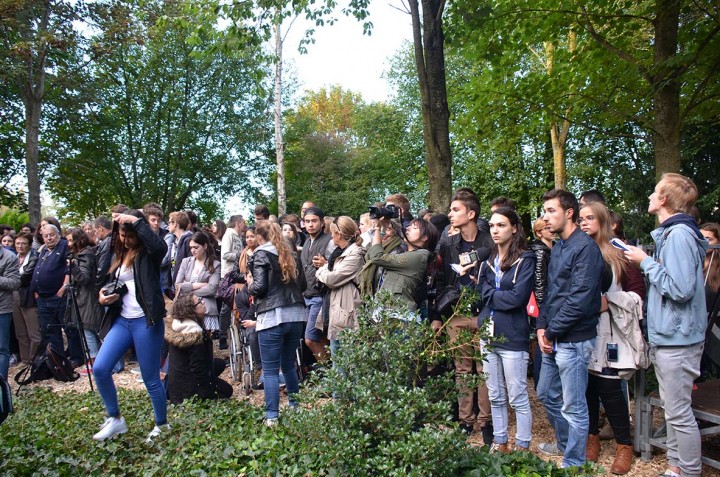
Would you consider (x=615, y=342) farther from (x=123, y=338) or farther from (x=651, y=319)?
(x=123, y=338)

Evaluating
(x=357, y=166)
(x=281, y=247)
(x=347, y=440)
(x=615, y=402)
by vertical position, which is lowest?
(x=615, y=402)

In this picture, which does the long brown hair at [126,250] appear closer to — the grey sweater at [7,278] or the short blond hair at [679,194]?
the grey sweater at [7,278]

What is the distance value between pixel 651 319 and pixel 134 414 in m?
4.98

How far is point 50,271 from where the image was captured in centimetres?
825

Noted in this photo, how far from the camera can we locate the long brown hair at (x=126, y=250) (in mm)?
4797

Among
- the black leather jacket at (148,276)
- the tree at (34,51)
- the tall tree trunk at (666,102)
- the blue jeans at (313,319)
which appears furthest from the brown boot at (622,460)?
the tree at (34,51)

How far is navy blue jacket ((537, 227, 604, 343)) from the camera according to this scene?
392cm

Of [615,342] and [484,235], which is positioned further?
[484,235]

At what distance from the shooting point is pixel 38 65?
16.2 meters

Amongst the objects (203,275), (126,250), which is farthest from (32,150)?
(126,250)

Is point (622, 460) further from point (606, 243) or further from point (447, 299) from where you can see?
point (447, 299)

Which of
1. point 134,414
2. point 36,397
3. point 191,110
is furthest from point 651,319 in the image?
point 191,110

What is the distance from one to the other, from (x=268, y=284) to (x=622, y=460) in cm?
335

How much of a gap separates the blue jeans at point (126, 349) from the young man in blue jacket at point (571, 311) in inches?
129
